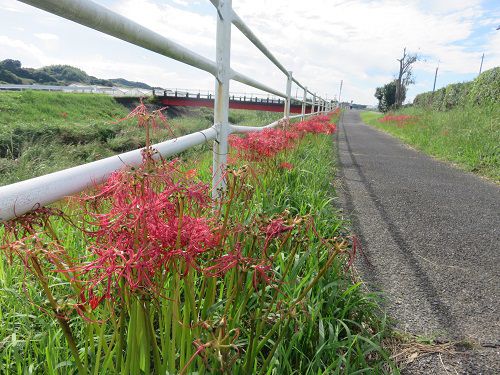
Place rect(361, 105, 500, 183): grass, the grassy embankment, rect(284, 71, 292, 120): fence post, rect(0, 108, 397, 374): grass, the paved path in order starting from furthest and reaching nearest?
the grassy embankment < rect(361, 105, 500, 183): grass < rect(284, 71, 292, 120): fence post < the paved path < rect(0, 108, 397, 374): grass

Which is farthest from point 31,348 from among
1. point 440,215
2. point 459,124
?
point 459,124

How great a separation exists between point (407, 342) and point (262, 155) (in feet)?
5.88

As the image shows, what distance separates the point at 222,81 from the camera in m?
2.48

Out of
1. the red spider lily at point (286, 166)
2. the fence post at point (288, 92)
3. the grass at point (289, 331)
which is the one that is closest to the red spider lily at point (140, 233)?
the grass at point (289, 331)

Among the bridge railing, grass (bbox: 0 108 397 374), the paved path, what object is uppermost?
the bridge railing

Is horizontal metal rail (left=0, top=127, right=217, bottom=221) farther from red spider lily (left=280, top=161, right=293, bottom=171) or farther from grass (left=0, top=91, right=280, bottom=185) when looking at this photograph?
red spider lily (left=280, top=161, right=293, bottom=171)

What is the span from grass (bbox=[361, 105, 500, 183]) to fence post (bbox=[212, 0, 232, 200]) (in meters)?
5.78

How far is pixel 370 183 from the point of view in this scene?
5.22 m

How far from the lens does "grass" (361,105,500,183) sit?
7512 millimetres

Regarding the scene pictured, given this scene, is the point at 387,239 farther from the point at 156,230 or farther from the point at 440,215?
the point at 156,230

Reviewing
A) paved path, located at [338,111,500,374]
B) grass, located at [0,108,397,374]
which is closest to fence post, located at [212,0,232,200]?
grass, located at [0,108,397,374]

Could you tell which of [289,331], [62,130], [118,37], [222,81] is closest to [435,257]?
[289,331]

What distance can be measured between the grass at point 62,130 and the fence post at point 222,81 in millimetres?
328

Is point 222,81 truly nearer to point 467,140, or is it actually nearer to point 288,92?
point 288,92
